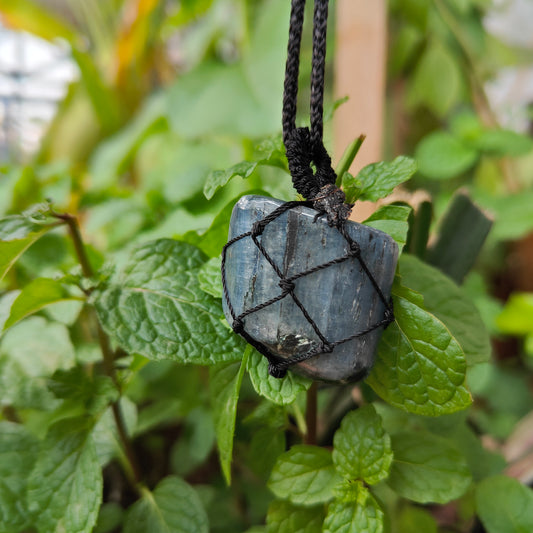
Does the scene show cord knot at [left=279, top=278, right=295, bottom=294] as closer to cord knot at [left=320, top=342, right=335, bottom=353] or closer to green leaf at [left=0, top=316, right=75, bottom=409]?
cord knot at [left=320, top=342, right=335, bottom=353]

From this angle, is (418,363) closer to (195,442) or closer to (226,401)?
(226,401)

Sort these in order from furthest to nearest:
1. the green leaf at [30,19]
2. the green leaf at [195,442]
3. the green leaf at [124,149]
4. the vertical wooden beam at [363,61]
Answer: the green leaf at [30,19] < the green leaf at [124,149] < the vertical wooden beam at [363,61] < the green leaf at [195,442]

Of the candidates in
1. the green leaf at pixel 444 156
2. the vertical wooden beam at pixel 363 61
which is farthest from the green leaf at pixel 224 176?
the green leaf at pixel 444 156

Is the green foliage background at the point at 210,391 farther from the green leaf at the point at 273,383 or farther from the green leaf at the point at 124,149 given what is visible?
the green leaf at the point at 124,149

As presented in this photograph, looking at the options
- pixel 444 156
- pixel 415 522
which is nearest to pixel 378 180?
pixel 415 522

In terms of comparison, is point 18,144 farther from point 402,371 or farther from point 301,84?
point 402,371

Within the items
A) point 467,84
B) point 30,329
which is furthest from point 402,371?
point 467,84
